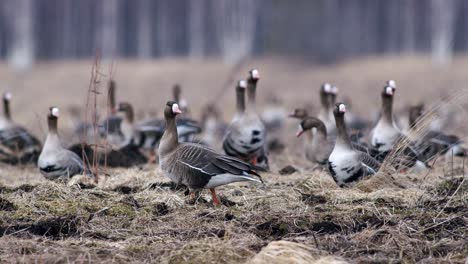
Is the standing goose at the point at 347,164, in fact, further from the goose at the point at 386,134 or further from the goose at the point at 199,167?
the goose at the point at 199,167

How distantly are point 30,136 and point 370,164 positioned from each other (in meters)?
6.78

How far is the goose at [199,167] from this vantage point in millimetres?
A: 9586

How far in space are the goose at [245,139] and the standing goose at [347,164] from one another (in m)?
2.57

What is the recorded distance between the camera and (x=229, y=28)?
171 ft

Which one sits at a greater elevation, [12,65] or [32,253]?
[32,253]

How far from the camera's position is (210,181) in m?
9.59

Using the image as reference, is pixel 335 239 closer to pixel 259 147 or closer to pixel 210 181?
pixel 210 181

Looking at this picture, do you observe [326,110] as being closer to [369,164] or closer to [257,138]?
[257,138]

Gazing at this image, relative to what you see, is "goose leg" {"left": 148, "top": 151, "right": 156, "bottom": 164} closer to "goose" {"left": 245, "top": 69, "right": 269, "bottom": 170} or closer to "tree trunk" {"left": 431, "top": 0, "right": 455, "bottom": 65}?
"goose" {"left": 245, "top": 69, "right": 269, "bottom": 170}

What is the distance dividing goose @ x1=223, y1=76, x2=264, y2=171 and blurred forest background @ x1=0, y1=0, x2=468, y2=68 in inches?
1347

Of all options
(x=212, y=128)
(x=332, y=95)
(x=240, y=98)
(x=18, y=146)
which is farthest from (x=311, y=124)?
(x=212, y=128)

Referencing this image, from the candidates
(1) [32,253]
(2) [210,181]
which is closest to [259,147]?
(2) [210,181]

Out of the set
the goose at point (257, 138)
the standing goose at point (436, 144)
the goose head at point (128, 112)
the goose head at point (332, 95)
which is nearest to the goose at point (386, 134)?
the standing goose at point (436, 144)

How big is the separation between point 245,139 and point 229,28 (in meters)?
39.1
